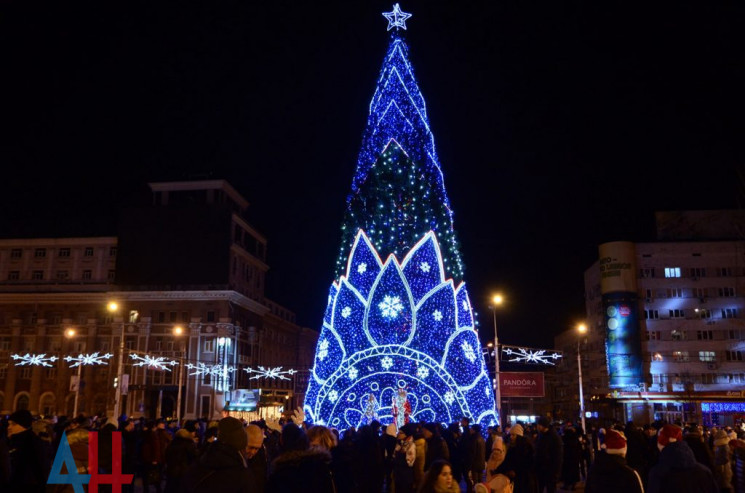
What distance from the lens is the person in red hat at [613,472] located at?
598 cm

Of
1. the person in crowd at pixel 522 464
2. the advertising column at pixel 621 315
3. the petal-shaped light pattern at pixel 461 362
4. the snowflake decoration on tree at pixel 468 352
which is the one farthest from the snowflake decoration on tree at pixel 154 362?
the advertising column at pixel 621 315

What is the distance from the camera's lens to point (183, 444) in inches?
491

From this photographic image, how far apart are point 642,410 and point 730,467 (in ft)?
179

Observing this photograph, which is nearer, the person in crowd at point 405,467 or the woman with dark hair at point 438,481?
the woman with dark hair at point 438,481

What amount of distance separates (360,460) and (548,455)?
16.0 ft

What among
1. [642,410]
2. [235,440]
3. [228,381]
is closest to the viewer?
[235,440]

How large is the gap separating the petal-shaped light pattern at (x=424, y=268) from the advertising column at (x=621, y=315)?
48.5 meters

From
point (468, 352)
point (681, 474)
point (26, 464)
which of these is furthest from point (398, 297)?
point (681, 474)

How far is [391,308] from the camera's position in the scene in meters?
22.3

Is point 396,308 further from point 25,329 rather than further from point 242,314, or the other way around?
point 25,329

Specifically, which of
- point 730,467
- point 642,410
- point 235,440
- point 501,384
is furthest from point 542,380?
point 642,410

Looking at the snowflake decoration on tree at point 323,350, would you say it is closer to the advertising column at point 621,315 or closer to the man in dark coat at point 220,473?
the man in dark coat at point 220,473

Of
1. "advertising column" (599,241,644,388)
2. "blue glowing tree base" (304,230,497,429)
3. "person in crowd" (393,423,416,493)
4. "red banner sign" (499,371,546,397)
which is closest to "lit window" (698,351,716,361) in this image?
"advertising column" (599,241,644,388)

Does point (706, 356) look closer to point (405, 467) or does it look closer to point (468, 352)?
point (468, 352)
